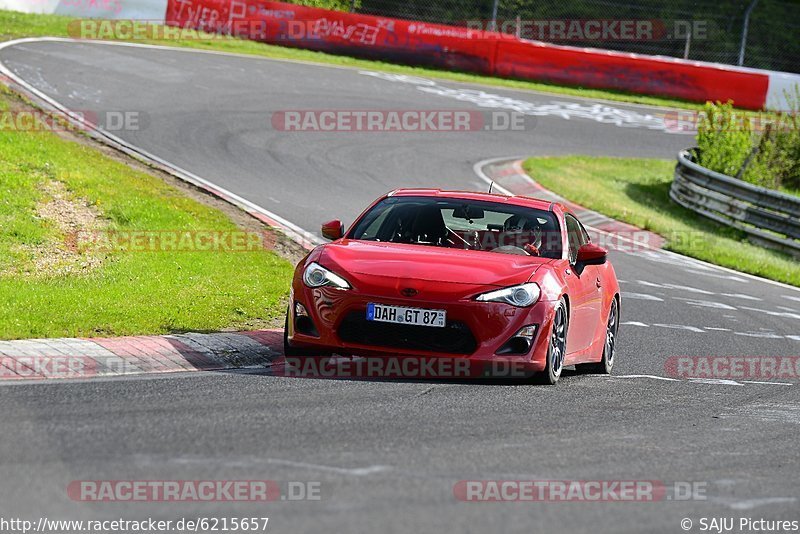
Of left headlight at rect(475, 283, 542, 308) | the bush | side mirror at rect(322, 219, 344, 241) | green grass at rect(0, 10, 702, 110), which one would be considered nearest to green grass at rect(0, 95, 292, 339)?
side mirror at rect(322, 219, 344, 241)

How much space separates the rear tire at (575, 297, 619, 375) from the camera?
11.1 meters

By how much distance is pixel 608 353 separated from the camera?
11.3 metres

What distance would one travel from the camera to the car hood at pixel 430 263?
8.96 m

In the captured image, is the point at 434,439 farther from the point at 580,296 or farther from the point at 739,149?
the point at 739,149

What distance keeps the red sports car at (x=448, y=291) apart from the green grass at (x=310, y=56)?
65.5ft

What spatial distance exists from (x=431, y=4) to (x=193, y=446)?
29991 mm

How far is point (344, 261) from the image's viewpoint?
30.2ft

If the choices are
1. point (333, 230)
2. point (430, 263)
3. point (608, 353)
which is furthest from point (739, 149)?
point (430, 263)

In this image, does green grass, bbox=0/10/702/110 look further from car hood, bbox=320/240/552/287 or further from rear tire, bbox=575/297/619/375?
car hood, bbox=320/240/552/287

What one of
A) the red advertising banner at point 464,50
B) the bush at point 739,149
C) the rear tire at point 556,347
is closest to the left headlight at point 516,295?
the rear tire at point 556,347

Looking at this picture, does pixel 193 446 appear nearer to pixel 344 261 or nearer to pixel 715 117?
pixel 344 261

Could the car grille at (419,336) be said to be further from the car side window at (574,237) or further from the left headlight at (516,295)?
→ the car side window at (574,237)

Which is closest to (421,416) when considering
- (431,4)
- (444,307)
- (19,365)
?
(444,307)

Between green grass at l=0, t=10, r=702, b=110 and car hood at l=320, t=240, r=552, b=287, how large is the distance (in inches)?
800
